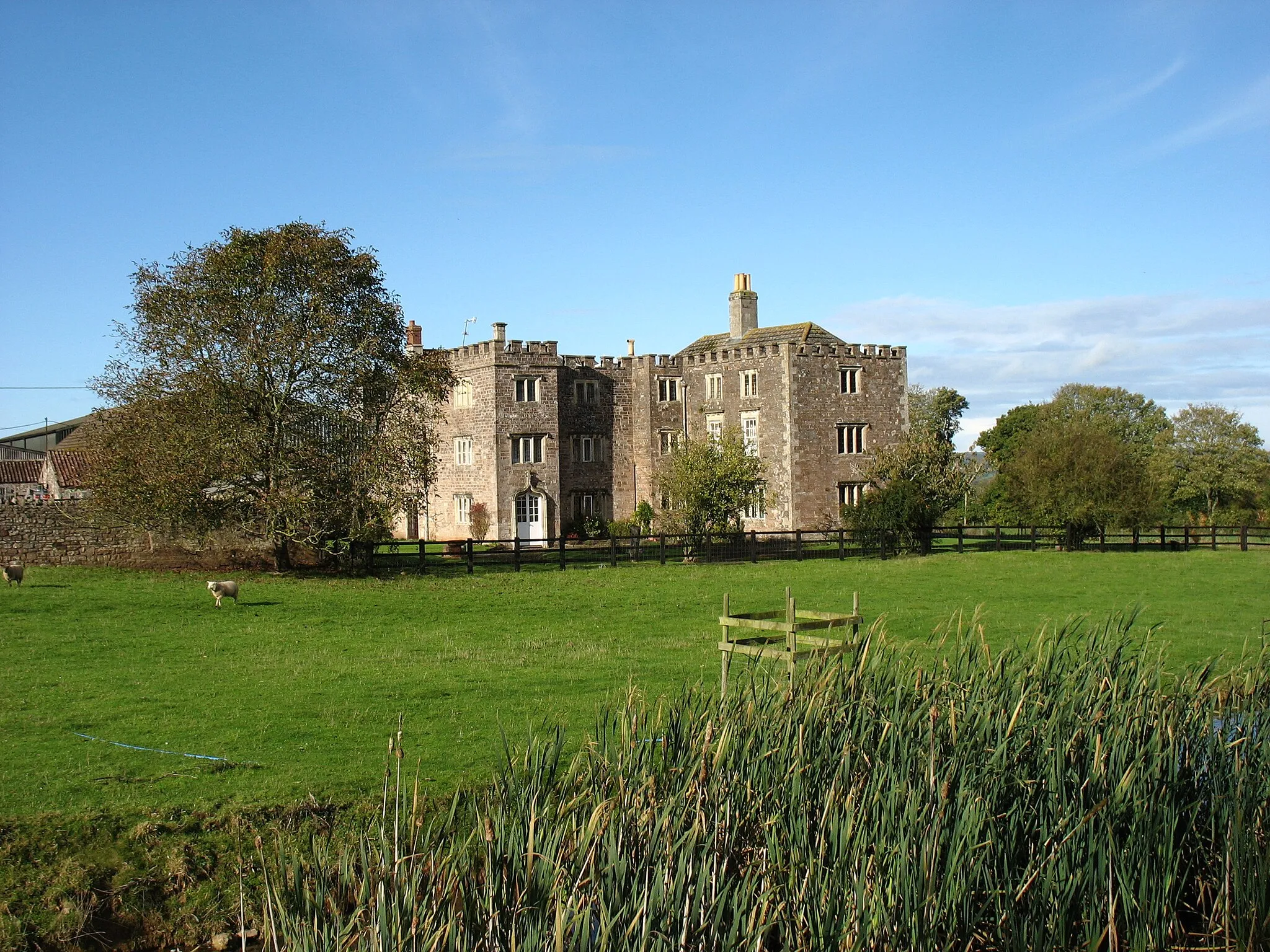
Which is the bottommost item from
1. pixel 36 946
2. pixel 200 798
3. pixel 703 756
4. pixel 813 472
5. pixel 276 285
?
pixel 36 946

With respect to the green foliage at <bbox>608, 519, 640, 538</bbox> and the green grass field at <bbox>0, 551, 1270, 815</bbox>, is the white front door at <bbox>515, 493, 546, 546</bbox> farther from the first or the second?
the green grass field at <bbox>0, 551, 1270, 815</bbox>

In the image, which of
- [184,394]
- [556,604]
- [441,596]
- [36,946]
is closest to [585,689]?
[36,946]

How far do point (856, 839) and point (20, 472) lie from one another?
197 ft

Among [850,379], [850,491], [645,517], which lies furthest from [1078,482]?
A: [645,517]

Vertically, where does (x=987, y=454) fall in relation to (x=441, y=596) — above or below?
above

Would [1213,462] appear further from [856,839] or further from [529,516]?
[856,839]

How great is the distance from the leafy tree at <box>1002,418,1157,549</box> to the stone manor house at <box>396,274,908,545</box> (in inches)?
239

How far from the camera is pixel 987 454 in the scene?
69875 millimetres

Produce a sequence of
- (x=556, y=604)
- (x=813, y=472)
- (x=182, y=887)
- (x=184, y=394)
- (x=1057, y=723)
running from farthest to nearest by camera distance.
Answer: (x=813, y=472) < (x=184, y=394) < (x=556, y=604) < (x=182, y=887) < (x=1057, y=723)

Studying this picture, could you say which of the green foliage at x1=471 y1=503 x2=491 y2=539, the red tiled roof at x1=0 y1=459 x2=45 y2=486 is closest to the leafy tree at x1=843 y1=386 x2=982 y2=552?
the green foliage at x1=471 y1=503 x2=491 y2=539

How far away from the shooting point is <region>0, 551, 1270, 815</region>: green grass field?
30.7 feet

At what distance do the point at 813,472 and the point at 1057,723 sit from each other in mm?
34067

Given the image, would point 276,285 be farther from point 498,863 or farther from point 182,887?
point 498,863

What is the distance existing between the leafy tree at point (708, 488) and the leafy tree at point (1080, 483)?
31.1ft
